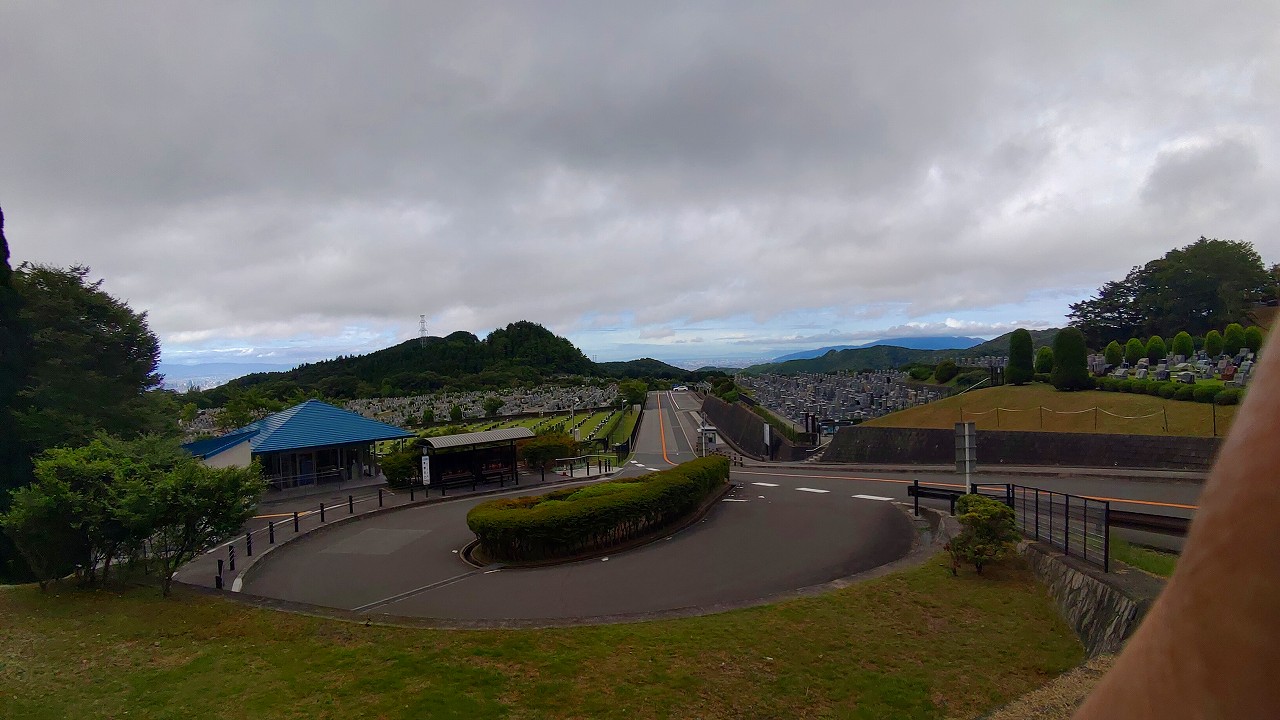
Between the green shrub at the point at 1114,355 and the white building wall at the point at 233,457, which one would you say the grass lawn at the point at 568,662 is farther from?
the green shrub at the point at 1114,355

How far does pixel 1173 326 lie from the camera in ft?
125

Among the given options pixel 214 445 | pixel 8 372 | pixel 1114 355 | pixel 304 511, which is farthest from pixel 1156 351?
pixel 8 372

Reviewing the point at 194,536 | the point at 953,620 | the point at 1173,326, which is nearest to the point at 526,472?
the point at 194,536

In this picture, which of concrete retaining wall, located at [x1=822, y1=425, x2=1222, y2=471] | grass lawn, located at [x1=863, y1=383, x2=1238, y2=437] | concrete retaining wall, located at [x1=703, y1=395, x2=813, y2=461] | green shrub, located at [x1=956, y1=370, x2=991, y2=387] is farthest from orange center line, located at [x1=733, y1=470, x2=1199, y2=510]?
green shrub, located at [x1=956, y1=370, x2=991, y2=387]

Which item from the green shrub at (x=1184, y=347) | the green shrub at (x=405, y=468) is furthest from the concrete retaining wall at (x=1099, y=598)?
the green shrub at (x=1184, y=347)

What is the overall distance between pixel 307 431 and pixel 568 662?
20.0 meters

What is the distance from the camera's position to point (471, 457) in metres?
21.2

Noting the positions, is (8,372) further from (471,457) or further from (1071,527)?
(1071,527)

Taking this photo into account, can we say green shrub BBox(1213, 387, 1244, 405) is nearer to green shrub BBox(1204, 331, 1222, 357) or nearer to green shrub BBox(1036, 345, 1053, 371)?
green shrub BBox(1204, 331, 1222, 357)

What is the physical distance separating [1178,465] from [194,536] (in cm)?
2351

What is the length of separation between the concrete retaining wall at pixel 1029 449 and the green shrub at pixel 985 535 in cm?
768

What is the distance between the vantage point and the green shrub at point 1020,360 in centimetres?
2778

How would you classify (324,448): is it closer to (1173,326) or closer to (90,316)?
(90,316)

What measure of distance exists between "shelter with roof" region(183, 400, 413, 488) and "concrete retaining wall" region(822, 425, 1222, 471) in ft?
62.6
